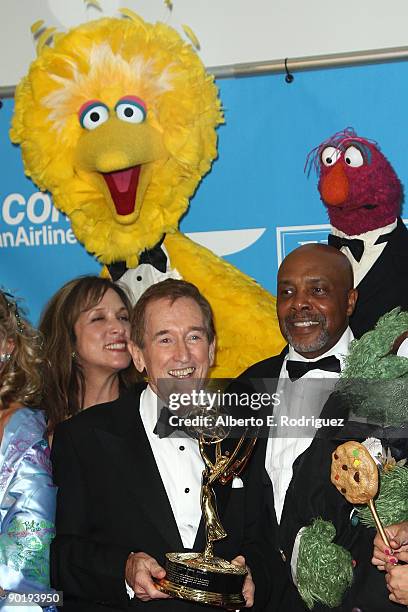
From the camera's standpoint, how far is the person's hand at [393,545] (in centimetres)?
196

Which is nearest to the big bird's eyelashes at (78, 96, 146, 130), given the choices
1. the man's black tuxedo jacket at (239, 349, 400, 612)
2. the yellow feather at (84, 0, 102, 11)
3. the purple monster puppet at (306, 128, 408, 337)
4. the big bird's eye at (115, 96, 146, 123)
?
the big bird's eye at (115, 96, 146, 123)

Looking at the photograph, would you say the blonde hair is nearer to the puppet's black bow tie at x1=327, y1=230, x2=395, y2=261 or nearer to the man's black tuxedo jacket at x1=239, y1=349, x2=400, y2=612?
the man's black tuxedo jacket at x1=239, y1=349, x2=400, y2=612

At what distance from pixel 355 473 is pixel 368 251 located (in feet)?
3.64

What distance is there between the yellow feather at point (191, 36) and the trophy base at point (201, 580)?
1.81 meters

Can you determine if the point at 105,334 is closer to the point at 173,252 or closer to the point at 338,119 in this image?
the point at 173,252

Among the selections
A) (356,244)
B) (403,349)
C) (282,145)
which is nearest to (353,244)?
(356,244)

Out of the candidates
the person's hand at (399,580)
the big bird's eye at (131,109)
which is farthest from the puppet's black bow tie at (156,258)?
the person's hand at (399,580)

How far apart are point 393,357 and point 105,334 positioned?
122 cm

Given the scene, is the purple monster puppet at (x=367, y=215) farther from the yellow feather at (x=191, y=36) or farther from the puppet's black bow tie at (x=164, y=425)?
the puppet's black bow tie at (x=164, y=425)

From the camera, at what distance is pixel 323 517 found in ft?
7.03

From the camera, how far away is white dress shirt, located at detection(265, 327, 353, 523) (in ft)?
7.57

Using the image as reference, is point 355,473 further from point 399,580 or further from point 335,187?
point 335,187

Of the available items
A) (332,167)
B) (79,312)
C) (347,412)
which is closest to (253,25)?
(332,167)

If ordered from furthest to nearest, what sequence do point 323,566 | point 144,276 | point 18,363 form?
point 144,276, point 18,363, point 323,566
